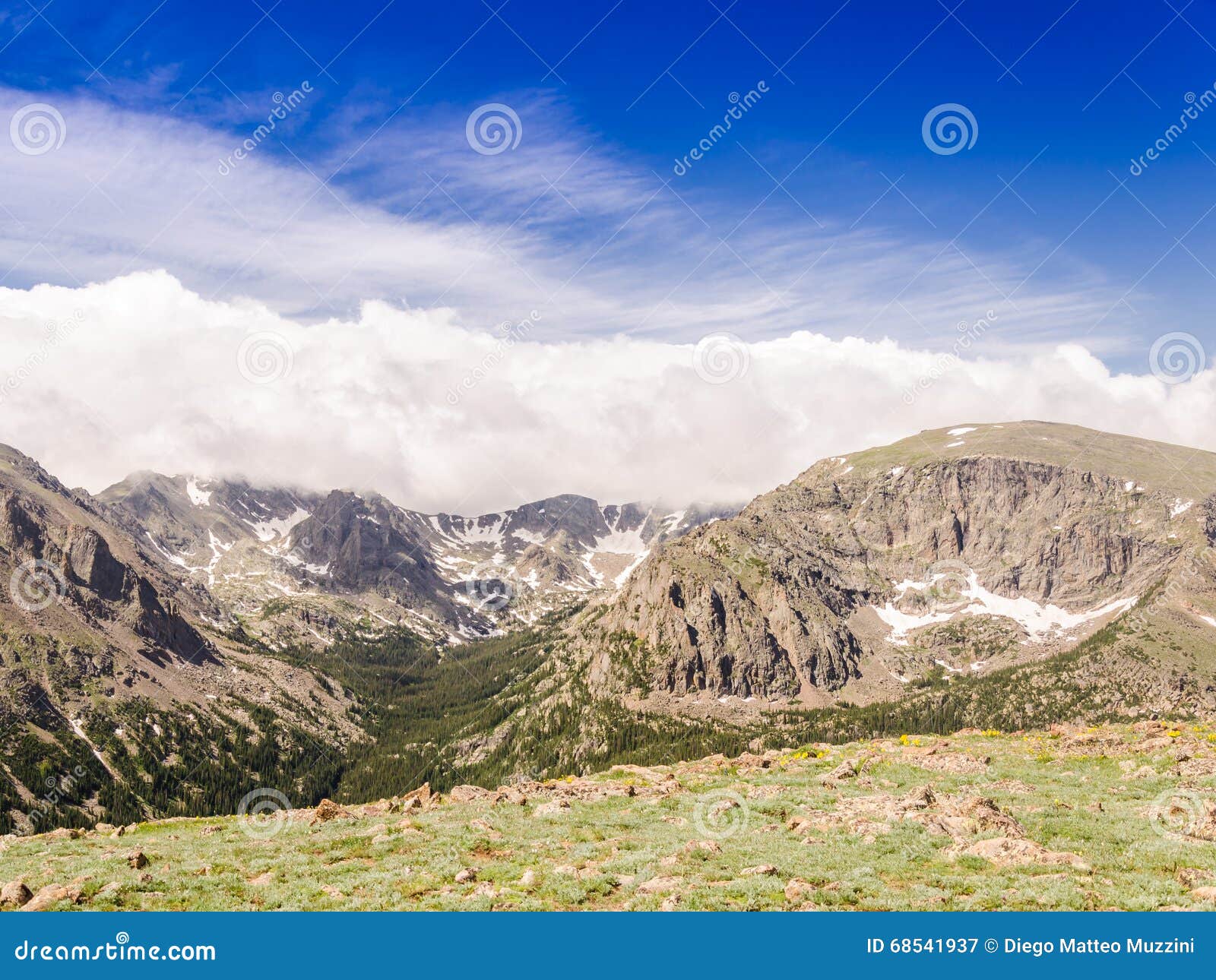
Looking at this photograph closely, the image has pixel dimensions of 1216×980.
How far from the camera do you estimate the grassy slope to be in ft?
69.9

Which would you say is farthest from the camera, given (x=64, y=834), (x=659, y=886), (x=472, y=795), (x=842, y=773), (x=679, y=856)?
(x=472, y=795)

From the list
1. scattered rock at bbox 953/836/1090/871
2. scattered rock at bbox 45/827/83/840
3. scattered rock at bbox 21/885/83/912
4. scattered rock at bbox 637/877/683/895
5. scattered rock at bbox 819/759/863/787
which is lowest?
scattered rock at bbox 819/759/863/787

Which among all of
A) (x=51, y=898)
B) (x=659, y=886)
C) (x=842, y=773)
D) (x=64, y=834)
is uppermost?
(x=51, y=898)

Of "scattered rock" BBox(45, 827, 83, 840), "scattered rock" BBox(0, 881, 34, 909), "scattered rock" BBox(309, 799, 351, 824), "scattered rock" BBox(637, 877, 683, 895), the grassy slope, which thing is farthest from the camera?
"scattered rock" BBox(45, 827, 83, 840)

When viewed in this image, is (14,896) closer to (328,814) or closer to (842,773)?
(328,814)

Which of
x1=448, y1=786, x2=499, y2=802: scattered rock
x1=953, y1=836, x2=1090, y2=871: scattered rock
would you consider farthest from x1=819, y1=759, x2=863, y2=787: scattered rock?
x1=448, y1=786, x2=499, y2=802: scattered rock

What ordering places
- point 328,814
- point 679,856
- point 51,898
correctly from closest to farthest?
point 51,898 < point 679,856 < point 328,814

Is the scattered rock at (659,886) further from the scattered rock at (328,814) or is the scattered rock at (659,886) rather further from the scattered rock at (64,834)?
the scattered rock at (64,834)

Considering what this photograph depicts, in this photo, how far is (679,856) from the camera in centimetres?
2580

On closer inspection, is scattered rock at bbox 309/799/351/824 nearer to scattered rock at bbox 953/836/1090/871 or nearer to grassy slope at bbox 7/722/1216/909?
grassy slope at bbox 7/722/1216/909

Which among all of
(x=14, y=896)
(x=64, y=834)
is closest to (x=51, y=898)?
(x=14, y=896)

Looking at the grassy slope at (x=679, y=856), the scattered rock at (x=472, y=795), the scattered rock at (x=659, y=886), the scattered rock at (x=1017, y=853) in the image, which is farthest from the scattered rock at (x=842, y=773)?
the scattered rock at (x=659, y=886)

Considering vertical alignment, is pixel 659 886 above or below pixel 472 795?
above

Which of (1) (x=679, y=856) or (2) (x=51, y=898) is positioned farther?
(1) (x=679, y=856)
